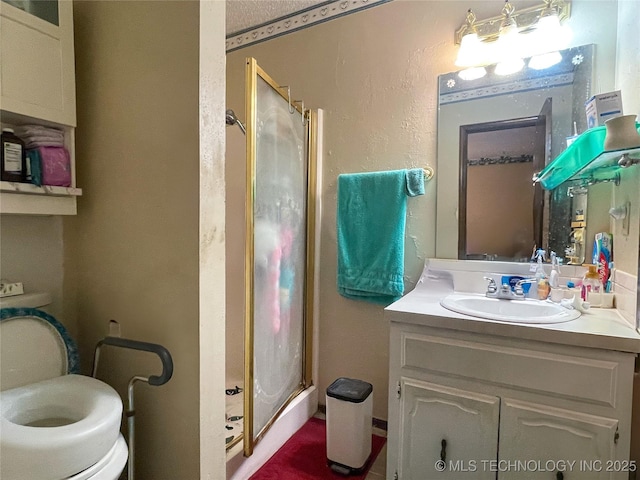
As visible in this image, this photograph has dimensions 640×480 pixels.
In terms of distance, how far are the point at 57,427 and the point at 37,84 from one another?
990 mm

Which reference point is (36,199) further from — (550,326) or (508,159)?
(508,159)

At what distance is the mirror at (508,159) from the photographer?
1.48 meters

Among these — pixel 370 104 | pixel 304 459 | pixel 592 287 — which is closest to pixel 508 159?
pixel 592 287

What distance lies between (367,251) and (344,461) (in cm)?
104

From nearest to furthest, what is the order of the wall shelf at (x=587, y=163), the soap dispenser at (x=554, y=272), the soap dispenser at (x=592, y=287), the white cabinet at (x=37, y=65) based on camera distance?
the white cabinet at (x=37, y=65) < the wall shelf at (x=587, y=163) < the soap dispenser at (x=592, y=287) < the soap dispenser at (x=554, y=272)

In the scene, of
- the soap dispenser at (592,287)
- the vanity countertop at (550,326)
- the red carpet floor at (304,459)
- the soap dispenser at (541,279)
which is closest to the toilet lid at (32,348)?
the red carpet floor at (304,459)

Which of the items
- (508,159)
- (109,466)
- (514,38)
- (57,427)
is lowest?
(109,466)

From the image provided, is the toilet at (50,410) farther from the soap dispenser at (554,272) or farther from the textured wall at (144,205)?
the soap dispenser at (554,272)

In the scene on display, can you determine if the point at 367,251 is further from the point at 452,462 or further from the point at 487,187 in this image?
the point at 452,462

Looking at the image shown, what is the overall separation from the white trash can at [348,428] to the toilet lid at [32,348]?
1.09 m

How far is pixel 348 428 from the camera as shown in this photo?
1.58 m

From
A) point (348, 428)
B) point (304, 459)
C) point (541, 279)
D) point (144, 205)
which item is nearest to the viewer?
→ point (144, 205)

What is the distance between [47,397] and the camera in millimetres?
1004

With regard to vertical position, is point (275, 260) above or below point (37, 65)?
below
